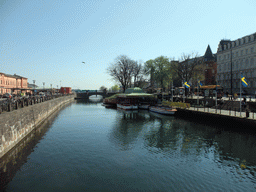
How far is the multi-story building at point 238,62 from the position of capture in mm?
64938

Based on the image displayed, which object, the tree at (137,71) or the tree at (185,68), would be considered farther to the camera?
the tree at (137,71)

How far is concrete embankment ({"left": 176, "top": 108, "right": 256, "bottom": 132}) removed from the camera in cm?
2463

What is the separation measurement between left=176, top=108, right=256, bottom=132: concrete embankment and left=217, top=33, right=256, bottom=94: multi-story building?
107ft

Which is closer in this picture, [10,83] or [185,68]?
[185,68]

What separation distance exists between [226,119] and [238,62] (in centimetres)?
5389

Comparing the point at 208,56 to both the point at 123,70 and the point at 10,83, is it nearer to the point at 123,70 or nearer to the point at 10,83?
the point at 123,70

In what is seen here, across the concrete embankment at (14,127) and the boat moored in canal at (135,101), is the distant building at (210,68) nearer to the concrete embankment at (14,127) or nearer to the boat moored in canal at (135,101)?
the boat moored in canal at (135,101)

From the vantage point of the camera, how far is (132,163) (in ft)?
50.6

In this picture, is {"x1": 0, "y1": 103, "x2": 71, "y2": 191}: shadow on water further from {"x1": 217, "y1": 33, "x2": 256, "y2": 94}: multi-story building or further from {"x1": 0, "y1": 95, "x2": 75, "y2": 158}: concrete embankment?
{"x1": 217, "y1": 33, "x2": 256, "y2": 94}: multi-story building

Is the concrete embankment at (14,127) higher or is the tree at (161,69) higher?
the tree at (161,69)

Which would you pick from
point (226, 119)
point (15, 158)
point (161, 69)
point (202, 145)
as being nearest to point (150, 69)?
point (161, 69)

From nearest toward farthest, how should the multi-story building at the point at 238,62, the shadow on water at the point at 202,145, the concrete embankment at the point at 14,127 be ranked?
the shadow on water at the point at 202,145
the concrete embankment at the point at 14,127
the multi-story building at the point at 238,62

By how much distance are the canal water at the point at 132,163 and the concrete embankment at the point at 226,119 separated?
1.88 m

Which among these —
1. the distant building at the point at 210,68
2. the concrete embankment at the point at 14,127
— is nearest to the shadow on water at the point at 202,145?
the concrete embankment at the point at 14,127
